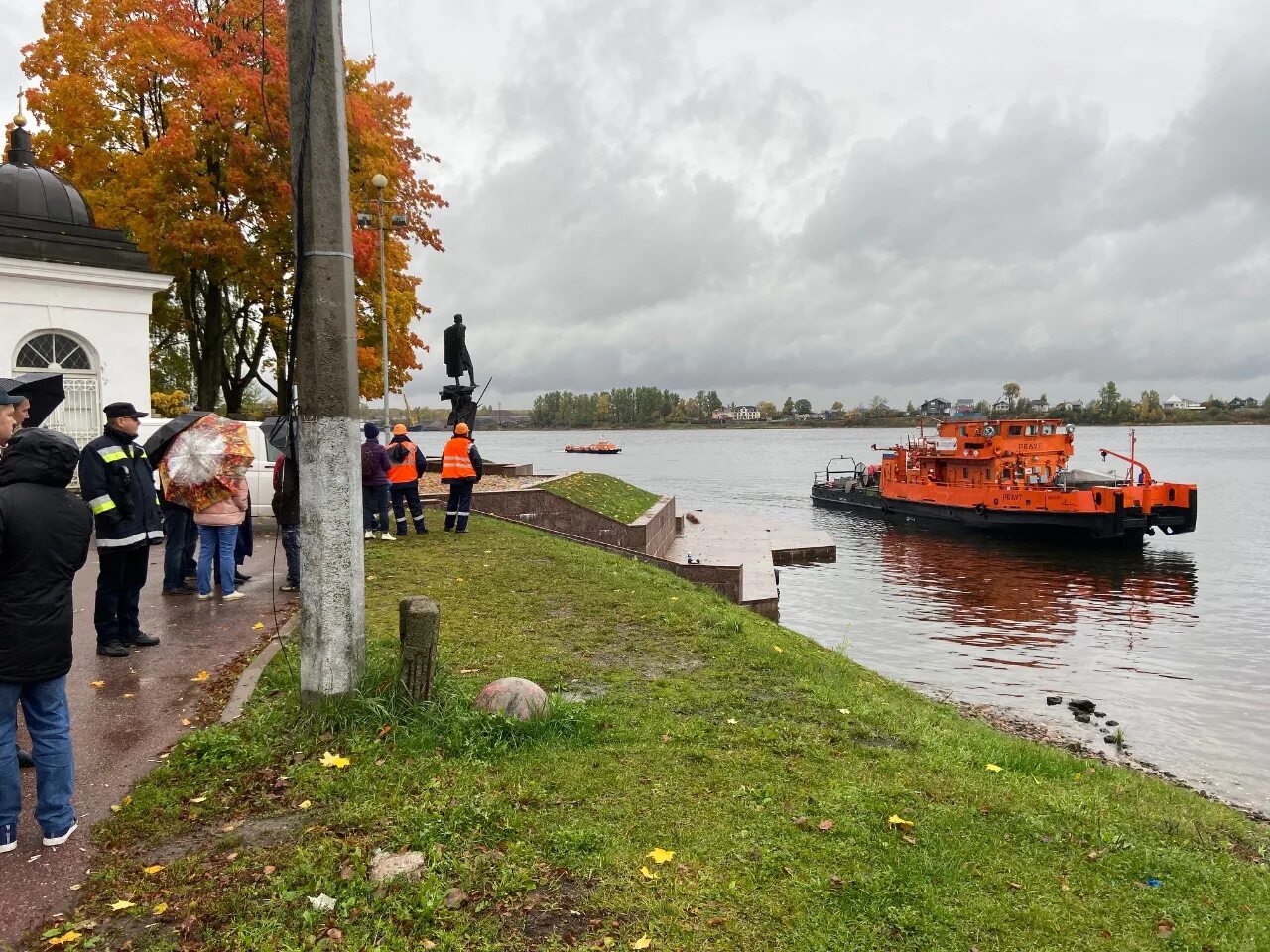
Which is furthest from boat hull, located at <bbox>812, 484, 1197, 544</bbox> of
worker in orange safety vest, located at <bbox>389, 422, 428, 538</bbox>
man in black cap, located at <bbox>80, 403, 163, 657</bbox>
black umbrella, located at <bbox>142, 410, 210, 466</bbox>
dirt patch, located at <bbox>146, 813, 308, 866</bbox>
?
dirt patch, located at <bbox>146, 813, 308, 866</bbox>

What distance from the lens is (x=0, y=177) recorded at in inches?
676

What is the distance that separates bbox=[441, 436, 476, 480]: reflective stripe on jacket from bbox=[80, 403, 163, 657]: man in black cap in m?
5.91

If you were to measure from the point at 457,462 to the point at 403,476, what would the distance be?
0.86 m

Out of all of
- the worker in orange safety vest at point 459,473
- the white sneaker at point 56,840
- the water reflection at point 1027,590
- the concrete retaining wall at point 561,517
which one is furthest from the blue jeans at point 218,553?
the water reflection at point 1027,590

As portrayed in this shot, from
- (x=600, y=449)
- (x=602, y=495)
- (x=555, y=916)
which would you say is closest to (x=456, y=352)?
(x=602, y=495)

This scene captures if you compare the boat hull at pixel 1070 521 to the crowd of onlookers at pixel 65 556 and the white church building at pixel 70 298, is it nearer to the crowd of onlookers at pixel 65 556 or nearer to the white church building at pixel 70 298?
the crowd of onlookers at pixel 65 556

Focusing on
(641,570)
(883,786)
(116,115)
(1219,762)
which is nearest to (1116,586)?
(1219,762)

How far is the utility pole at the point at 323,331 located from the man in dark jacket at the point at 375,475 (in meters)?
6.28

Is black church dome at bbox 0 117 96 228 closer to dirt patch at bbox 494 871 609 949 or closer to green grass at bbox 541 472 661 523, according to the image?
green grass at bbox 541 472 661 523

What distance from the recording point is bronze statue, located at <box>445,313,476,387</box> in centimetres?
2097

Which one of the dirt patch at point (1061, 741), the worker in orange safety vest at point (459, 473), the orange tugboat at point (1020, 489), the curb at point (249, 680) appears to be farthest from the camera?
the orange tugboat at point (1020, 489)

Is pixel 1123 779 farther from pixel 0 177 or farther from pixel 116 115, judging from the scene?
pixel 116 115

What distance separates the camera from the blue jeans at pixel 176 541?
30.1 ft

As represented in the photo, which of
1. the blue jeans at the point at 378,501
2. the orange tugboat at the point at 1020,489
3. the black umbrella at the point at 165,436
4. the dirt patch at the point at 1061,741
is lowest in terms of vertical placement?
the dirt patch at the point at 1061,741
